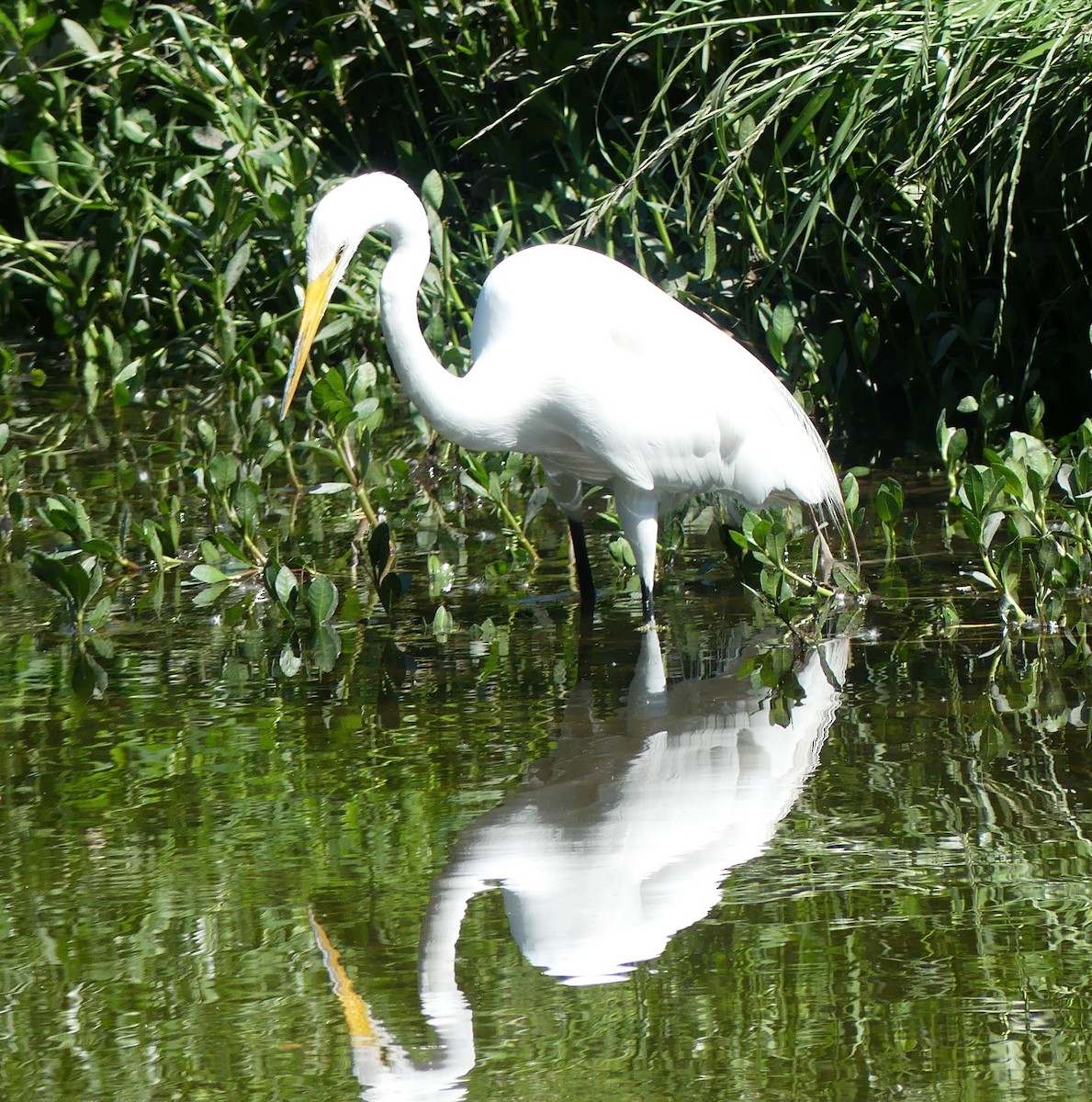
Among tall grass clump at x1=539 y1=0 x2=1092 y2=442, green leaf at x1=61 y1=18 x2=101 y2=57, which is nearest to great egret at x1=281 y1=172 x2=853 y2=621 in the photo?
tall grass clump at x1=539 y1=0 x2=1092 y2=442

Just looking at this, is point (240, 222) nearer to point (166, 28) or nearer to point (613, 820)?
point (166, 28)

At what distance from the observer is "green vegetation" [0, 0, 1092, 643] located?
178 inches

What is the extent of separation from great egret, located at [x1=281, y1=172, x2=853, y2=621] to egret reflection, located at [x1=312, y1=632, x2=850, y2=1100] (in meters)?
0.57

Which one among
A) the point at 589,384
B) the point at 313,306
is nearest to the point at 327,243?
the point at 313,306

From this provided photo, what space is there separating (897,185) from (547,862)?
2708mm

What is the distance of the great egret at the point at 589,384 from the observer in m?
3.85

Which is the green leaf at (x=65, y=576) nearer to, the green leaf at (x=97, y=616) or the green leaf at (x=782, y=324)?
the green leaf at (x=97, y=616)

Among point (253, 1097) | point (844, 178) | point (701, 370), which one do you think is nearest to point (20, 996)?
point (253, 1097)

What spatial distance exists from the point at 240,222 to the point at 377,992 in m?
4.47

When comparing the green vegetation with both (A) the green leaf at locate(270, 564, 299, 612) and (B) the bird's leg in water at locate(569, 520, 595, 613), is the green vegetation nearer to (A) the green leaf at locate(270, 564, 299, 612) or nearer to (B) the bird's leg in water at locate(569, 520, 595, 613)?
(A) the green leaf at locate(270, 564, 299, 612)

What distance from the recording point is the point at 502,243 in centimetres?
566

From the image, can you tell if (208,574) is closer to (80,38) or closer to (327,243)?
(327,243)

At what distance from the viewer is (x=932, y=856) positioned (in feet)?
8.89

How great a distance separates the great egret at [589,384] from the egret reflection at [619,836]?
22.3 inches
